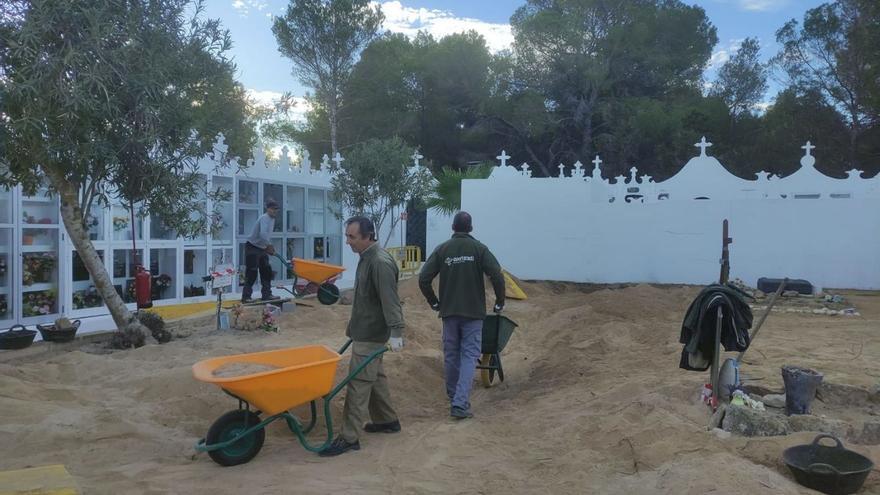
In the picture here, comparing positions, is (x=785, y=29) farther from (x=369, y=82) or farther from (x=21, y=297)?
(x=21, y=297)

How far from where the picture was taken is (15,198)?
8.48 metres

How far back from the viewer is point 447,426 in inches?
202

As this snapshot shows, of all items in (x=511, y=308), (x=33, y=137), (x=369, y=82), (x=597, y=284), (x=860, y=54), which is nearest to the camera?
(x=33, y=137)

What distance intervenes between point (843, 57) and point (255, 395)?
2823cm

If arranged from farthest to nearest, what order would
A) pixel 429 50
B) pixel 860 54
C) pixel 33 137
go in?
pixel 429 50 → pixel 860 54 → pixel 33 137

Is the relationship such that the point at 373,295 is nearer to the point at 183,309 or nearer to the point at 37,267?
the point at 37,267

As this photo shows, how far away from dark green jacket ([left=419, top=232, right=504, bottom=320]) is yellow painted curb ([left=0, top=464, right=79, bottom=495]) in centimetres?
315

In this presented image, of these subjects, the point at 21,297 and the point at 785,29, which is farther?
the point at 785,29

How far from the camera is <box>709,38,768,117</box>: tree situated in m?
32.2

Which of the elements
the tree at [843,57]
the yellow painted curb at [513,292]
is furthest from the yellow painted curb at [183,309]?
the tree at [843,57]

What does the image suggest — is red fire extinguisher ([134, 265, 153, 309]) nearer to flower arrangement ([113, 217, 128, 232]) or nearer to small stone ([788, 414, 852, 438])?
flower arrangement ([113, 217, 128, 232])

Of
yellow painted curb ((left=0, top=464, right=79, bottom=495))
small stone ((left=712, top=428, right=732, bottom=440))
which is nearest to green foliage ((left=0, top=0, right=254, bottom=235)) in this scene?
yellow painted curb ((left=0, top=464, right=79, bottom=495))

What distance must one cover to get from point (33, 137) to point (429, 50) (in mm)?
25780

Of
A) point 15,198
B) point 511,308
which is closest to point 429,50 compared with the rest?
point 511,308
